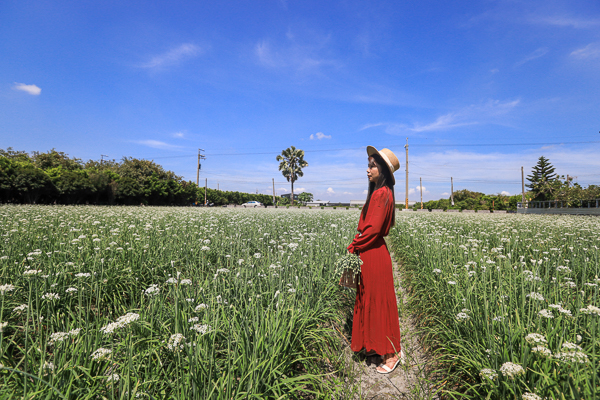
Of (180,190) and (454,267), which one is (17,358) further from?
(180,190)

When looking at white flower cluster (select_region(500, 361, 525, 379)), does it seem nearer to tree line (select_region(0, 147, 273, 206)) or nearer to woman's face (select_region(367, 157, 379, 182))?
woman's face (select_region(367, 157, 379, 182))

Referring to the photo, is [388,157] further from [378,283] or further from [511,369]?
[511,369]

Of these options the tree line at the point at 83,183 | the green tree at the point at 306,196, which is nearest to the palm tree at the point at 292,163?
the tree line at the point at 83,183

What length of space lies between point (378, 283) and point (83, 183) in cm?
3979

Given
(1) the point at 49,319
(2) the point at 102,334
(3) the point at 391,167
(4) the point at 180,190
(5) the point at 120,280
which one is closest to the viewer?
(2) the point at 102,334

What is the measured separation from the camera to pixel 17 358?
2.63 m

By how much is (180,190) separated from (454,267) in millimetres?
52533

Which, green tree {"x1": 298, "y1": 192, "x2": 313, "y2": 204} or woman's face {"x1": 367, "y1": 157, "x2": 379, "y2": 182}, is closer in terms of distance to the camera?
woman's face {"x1": 367, "y1": 157, "x2": 379, "y2": 182}

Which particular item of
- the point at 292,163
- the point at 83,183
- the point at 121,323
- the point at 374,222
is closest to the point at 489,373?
the point at 374,222

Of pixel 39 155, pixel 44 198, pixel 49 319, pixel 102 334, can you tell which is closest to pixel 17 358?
pixel 49 319

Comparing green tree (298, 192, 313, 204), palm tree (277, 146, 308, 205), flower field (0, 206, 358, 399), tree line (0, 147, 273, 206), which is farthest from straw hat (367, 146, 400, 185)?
green tree (298, 192, 313, 204)

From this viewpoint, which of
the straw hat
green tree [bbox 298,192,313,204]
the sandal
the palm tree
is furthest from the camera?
green tree [bbox 298,192,313,204]

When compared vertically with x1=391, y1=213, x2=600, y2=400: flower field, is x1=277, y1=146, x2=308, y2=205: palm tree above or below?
above

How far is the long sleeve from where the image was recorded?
317 cm
